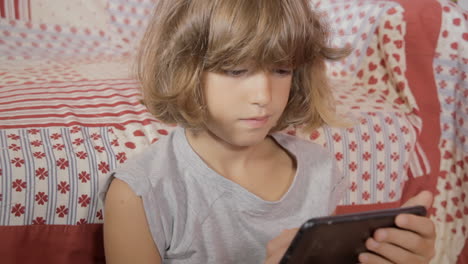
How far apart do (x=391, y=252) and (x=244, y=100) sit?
10.6 inches

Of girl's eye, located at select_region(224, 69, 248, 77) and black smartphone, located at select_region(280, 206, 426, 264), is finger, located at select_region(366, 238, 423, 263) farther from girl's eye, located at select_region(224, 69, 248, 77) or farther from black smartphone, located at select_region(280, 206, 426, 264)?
girl's eye, located at select_region(224, 69, 248, 77)

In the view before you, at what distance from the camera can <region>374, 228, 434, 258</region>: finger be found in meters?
0.60

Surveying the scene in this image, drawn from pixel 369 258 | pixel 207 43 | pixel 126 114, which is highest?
pixel 207 43

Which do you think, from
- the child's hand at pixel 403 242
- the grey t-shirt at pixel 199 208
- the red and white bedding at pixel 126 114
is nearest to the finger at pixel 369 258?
the child's hand at pixel 403 242

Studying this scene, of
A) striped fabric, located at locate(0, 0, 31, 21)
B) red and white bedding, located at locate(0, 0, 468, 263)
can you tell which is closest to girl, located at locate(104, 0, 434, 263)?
red and white bedding, located at locate(0, 0, 468, 263)

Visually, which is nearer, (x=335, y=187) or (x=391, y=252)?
(x=391, y=252)

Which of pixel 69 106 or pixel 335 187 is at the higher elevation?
pixel 69 106

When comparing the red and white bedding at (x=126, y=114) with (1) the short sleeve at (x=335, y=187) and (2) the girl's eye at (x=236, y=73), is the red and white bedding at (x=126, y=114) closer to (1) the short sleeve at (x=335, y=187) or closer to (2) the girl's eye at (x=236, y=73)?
(1) the short sleeve at (x=335, y=187)

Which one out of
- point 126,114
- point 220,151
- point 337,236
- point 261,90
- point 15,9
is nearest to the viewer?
point 337,236

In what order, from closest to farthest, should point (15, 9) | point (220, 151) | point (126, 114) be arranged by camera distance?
point (220, 151) → point (126, 114) → point (15, 9)

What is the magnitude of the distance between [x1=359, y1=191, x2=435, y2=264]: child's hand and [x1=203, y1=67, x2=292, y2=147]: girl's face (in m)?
0.21

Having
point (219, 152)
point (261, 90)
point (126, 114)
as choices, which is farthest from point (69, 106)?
point (261, 90)

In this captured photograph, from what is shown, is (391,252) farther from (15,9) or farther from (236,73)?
(15,9)

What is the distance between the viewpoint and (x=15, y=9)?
4.72 ft
